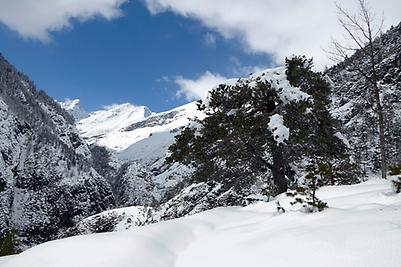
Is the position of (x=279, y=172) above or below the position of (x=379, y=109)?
below

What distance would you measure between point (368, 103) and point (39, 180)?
579 ft

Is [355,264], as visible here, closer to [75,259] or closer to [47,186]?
[75,259]

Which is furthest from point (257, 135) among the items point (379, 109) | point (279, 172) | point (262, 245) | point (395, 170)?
point (262, 245)

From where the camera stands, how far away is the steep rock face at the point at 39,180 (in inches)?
6068

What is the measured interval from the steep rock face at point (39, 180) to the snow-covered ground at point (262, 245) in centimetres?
15289

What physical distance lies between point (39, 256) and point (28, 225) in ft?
526

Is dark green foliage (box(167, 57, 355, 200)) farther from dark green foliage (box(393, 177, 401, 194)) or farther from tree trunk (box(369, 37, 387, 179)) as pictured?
dark green foliage (box(393, 177, 401, 194))

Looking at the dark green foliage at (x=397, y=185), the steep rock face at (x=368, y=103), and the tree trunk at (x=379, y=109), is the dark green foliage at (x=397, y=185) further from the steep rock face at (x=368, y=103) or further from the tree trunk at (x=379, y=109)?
the steep rock face at (x=368, y=103)

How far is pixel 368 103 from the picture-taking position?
1594cm

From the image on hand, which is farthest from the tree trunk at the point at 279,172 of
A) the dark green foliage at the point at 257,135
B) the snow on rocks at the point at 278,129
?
the snow on rocks at the point at 278,129

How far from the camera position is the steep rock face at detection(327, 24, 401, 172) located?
1578cm

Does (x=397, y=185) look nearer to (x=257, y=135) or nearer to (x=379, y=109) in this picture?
(x=379, y=109)

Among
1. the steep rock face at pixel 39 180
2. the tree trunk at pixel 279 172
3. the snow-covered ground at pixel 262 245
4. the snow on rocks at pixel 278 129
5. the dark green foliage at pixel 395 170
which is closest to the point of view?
the snow-covered ground at pixel 262 245

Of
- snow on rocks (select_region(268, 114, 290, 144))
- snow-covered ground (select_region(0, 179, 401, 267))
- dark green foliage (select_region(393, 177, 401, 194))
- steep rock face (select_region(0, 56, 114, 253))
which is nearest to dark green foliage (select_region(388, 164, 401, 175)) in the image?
dark green foliage (select_region(393, 177, 401, 194))
